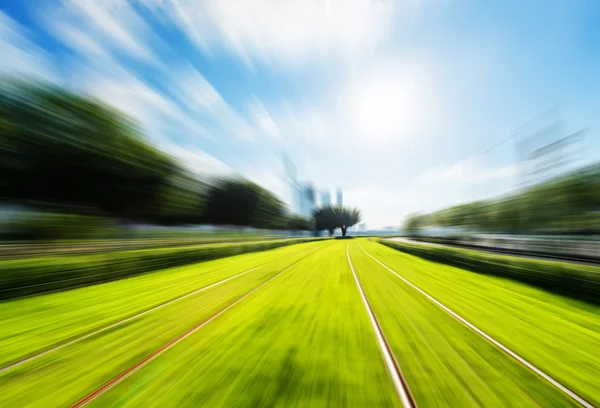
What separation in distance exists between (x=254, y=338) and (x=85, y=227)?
1237 cm

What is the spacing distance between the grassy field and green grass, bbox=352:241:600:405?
0.03 meters

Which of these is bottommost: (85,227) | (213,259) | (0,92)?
(213,259)

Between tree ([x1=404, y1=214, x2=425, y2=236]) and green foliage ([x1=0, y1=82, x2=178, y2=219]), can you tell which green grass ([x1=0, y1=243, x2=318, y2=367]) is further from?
tree ([x1=404, y1=214, x2=425, y2=236])

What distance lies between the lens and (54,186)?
14.0 m

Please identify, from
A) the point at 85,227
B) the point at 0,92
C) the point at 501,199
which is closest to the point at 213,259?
the point at 85,227

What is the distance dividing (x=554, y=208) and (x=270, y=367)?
100ft

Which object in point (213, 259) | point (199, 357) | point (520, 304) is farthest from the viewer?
point (213, 259)

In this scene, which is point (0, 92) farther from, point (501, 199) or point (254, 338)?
point (501, 199)

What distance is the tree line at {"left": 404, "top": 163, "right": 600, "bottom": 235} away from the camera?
17.6 m

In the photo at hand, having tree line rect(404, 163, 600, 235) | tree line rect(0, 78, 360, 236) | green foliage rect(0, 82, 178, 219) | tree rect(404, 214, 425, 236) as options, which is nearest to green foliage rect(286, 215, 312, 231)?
tree rect(404, 214, 425, 236)

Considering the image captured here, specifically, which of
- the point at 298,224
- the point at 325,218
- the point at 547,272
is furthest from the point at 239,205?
the point at 325,218

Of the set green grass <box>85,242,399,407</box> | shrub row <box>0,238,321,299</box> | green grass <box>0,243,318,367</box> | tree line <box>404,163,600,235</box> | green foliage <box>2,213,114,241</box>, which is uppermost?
tree line <box>404,163,600,235</box>

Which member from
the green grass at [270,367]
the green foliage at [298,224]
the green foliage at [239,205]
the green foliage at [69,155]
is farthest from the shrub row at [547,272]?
the green foliage at [298,224]

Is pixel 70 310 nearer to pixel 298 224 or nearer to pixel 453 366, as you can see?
pixel 453 366
